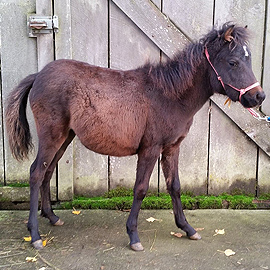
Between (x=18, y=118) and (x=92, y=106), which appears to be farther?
(x=18, y=118)

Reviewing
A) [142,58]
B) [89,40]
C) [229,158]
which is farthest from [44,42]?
[229,158]

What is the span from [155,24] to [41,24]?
1.14 meters

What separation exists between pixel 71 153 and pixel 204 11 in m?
2.05

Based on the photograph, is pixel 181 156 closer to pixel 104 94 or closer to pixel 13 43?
pixel 104 94

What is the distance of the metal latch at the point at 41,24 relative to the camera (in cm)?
318

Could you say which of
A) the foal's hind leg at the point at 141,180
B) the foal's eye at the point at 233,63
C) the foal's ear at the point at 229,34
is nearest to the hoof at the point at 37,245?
the foal's hind leg at the point at 141,180

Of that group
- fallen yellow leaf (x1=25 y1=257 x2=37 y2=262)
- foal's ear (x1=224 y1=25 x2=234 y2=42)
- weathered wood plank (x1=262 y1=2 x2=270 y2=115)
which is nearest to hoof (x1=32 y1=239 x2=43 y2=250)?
fallen yellow leaf (x1=25 y1=257 x2=37 y2=262)

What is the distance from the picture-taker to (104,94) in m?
2.70

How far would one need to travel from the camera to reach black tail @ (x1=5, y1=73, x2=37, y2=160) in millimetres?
2871

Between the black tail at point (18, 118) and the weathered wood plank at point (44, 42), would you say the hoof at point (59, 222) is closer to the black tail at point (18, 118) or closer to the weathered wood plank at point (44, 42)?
the black tail at point (18, 118)

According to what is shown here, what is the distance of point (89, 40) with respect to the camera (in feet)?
11.0

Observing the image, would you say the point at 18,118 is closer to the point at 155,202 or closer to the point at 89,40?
the point at 89,40

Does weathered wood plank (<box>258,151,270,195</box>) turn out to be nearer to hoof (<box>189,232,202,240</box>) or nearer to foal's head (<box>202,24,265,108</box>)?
hoof (<box>189,232,202,240</box>)

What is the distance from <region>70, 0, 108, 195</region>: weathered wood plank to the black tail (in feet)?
2.17
